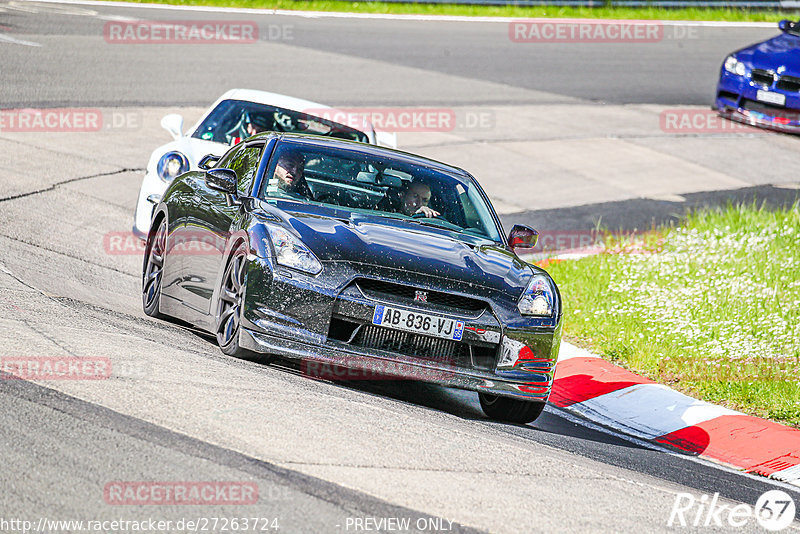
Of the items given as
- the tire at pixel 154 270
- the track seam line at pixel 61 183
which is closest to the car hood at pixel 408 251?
the tire at pixel 154 270

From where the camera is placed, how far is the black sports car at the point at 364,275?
660 centimetres

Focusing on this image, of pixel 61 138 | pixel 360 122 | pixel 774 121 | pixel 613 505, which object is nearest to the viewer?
pixel 613 505

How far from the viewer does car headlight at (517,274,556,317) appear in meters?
6.97

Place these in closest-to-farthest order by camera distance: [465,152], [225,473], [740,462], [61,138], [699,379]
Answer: [225,473], [740,462], [699,379], [61,138], [465,152]

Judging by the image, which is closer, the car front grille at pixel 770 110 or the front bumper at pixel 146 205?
the front bumper at pixel 146 205

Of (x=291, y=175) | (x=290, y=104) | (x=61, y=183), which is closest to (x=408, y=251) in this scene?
(x=291, y=175)

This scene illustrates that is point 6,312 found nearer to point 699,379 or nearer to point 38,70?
point 699,379

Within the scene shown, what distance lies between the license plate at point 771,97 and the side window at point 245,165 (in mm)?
12400

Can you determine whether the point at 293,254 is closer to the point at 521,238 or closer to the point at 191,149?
the point at 521,238

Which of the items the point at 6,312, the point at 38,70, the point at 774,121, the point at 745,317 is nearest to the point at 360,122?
the point at 745,317

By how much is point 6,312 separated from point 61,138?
26.6ft

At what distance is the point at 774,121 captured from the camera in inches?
761

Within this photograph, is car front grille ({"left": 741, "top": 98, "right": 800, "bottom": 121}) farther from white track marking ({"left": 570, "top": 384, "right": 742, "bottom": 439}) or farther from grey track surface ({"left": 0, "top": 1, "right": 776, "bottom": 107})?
white track marking ({"left": 570, "top": 384, "right": 742, "bottom": 439})

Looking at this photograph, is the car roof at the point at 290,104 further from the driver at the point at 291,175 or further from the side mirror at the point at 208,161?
the driver at the point at 291,175
